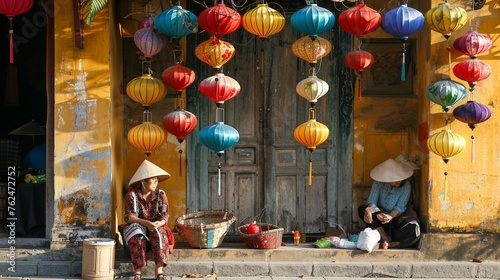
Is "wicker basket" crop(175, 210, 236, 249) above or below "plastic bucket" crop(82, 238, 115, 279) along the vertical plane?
above

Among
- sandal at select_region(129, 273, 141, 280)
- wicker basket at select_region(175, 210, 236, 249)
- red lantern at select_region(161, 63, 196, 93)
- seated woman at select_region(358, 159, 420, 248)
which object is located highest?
red lantern at select_region(161, 63, 196, 93)

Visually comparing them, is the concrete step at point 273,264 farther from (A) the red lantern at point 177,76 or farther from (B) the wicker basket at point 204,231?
(A) the red lantern at point 177,76

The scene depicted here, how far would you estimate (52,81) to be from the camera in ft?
33.1

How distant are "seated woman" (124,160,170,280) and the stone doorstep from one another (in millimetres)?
422

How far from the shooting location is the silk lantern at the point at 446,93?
955cm

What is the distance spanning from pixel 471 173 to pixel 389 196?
1088 millimetres

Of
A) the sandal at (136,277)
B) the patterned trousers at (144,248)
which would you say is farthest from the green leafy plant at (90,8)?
the sandal at (136,277)

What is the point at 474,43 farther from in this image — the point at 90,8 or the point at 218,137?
the point at 90,8

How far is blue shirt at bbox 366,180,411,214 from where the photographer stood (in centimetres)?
1031

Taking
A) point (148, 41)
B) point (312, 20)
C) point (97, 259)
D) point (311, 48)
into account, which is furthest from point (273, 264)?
point (148, 41)

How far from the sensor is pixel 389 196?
10.4 m

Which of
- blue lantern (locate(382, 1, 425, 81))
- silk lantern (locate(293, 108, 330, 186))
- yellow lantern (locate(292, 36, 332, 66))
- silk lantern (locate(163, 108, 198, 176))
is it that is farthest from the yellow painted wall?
silk lantern (locate(163, 108, 198, 176))

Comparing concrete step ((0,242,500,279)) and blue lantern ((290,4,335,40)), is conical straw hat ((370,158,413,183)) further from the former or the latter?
blue lantern ((290,4,335,40))

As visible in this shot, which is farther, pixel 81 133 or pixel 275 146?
pixel 275 146
